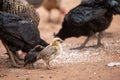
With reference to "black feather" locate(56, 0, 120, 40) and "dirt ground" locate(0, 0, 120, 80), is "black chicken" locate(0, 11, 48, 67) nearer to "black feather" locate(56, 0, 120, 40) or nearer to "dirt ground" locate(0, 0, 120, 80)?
"dirt ground" locate(0, 0, 120, 80)

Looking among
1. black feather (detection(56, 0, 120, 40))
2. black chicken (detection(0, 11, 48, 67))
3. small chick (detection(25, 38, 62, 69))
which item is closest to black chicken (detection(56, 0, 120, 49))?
black feather (detection(56, 0, 120, 40))

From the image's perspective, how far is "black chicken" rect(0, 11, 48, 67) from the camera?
7703 millimetres

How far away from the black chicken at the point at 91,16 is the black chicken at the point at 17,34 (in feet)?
5.07

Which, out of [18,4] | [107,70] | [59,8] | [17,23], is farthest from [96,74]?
[59,8]

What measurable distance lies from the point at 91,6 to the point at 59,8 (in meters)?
6.17

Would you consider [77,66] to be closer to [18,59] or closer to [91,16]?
[18,59]

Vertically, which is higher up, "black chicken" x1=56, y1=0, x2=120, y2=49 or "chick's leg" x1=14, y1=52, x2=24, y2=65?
"black chicken" x1=56, y1=0, x2=120, y2=49

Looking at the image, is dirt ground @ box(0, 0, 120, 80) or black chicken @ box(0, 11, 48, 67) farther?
black chicken @ box(0, 11, 48, 67)

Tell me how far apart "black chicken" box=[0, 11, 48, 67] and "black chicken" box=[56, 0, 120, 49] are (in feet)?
5.07

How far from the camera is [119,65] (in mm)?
7758

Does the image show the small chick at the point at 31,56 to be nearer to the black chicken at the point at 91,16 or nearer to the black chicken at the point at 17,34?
the black chicken at the point at 17,34

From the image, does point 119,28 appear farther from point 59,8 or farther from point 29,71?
point 29,71

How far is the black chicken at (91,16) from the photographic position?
922 cm

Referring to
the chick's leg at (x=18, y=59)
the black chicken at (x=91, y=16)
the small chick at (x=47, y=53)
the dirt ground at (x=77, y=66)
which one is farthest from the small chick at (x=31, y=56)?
the black chicken at (x=91, y=16)
